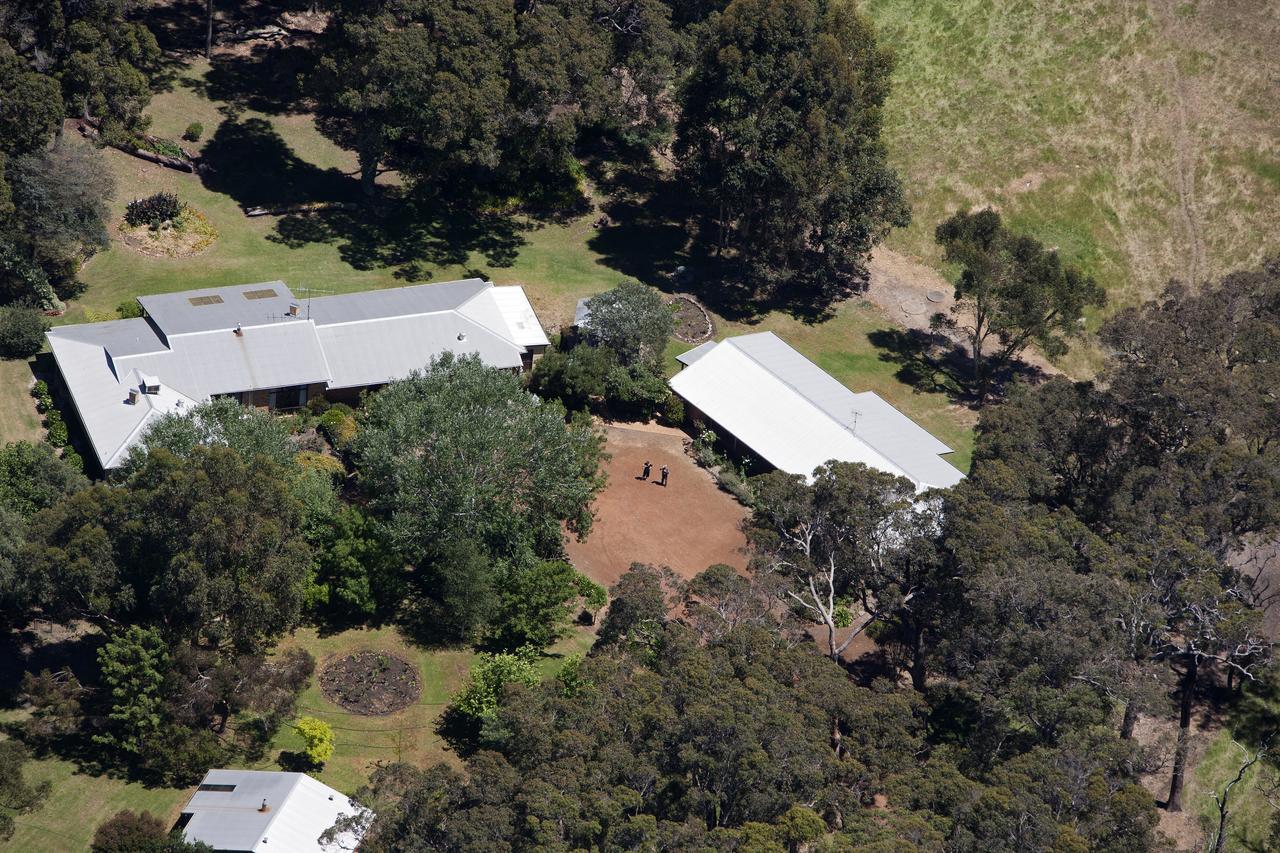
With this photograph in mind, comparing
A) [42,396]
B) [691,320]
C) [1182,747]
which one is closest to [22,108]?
[42,396]

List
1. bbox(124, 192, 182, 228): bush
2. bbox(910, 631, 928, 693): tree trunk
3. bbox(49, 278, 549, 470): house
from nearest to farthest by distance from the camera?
bbox(910, 631, 928, 693): tree trunk < bbox(49, 278, 549, 470): house < bbox(124, 192, 182, 228): bush

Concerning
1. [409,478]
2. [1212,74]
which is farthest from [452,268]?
[1212,74]

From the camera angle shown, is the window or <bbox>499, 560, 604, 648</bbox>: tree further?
the window

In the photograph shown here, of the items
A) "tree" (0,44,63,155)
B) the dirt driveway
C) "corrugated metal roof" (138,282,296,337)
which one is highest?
"tree" (0,44,63,155)

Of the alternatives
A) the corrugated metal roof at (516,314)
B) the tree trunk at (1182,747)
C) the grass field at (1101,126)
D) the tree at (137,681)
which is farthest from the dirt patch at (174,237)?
the tree trunk at (1182,747)

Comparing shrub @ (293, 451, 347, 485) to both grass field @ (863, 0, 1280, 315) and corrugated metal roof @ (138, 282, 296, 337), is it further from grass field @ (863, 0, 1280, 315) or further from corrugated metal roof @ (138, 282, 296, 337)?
grass field @ (863, 0, 1280, 315)

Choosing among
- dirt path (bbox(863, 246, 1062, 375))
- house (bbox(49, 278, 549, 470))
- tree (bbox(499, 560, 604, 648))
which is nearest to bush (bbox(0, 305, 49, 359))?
house (bbox(49, 278, 549, 470))

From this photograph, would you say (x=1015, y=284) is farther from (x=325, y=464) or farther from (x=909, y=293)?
(x=325, y=464)
